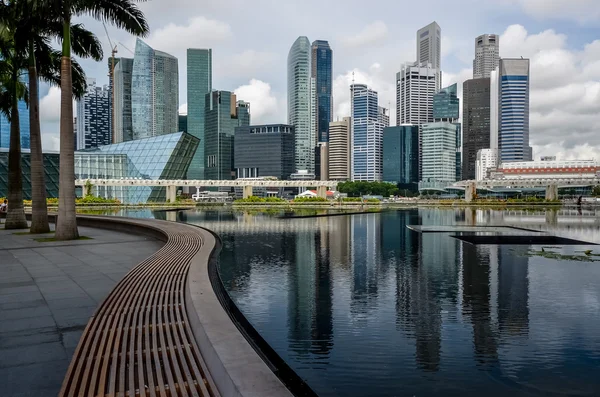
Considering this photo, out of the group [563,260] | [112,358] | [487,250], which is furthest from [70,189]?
[563,260]

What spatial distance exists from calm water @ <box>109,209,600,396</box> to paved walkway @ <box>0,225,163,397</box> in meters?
3.02

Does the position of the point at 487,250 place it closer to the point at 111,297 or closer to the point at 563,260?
the point at 563,260

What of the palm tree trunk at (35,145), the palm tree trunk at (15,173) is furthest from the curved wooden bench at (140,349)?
A: the palm tree trunk at (15,173)

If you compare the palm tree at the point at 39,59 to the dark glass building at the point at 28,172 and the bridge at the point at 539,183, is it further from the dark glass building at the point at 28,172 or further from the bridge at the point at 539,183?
the bridge at the point at 539,183

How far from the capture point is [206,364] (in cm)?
548

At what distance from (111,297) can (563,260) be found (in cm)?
1459

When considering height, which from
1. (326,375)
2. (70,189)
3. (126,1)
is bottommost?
(326,375)

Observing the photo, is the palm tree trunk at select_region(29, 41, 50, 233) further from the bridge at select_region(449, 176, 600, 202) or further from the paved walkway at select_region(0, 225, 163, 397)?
the bridge at select_region(449, 176, 600, 202)

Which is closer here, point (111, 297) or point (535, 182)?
point (111, 297)

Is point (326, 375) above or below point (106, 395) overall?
below

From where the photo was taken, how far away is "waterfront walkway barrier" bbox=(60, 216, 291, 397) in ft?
15.6

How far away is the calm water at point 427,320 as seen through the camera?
21.7 ft

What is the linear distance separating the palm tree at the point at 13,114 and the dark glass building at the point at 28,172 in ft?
213

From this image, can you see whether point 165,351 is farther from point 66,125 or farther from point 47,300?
point 66,125
